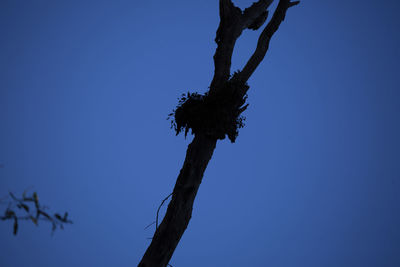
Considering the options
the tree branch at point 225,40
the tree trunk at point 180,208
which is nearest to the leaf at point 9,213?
the tree trunk at point 180,208

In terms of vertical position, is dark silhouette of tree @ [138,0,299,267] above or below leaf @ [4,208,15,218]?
above

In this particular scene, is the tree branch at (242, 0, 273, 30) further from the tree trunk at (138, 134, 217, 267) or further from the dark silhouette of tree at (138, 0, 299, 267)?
the tree trunk at (138, 134, 217, 267)

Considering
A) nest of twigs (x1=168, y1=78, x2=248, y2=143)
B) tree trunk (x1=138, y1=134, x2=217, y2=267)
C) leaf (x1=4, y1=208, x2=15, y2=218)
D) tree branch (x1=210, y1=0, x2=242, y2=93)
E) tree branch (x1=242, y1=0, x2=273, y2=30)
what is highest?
tree branch (x1=242, y1=0, x2=273, y2=30)

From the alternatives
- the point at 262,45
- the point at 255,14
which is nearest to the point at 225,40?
the point at 262,45

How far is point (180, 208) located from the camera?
362 centimetres

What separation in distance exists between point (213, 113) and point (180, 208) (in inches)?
67.0

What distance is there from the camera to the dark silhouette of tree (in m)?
3.44

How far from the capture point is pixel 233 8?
584cm

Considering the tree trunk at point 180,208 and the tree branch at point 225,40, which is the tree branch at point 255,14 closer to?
the tree branch at point 225,40

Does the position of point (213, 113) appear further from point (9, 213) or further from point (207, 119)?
point (9, 213)

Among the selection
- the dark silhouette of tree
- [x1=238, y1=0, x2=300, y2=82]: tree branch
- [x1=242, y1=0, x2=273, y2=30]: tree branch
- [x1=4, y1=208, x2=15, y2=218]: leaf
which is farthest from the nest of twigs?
[x1=4, y1=208, x2=15, y2=218]: leaf

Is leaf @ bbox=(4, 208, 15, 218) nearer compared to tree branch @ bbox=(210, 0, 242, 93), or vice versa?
leaf @ bbox=(4, 208, 15, 218)

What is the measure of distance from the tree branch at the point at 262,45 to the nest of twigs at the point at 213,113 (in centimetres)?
39

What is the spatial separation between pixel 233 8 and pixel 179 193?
14.0 feet
